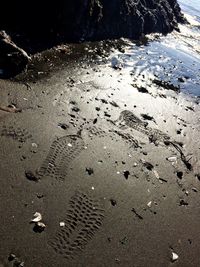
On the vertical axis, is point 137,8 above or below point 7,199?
above

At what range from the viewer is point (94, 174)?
25.6ft

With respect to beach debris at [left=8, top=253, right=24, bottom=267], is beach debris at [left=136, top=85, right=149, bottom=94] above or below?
above

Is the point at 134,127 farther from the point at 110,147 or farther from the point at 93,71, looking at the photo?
the point at 93,71

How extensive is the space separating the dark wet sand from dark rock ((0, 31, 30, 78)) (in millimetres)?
364

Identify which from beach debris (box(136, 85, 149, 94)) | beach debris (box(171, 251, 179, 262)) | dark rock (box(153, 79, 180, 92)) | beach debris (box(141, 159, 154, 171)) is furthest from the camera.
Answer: dark rock (box(153, 79, 180, 92))

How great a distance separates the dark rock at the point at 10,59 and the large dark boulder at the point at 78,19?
1.84 meters

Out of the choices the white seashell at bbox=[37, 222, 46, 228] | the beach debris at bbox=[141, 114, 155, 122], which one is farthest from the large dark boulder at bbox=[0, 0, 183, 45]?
the white seashell at bbox=[37, 222, 46, 228]

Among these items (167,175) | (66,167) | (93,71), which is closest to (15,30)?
(93,71)

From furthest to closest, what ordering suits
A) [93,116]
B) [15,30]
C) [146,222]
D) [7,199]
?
[15,30]
[93,116]
[146,222]
[7,199]

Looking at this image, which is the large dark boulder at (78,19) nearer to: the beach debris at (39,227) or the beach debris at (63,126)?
the beach debris at (63,126)

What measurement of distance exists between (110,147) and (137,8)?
11.9 meters

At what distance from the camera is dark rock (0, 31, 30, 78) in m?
10.2

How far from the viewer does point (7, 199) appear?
6484mm

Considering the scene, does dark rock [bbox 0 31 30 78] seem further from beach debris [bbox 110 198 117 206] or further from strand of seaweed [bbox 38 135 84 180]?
beach debris [bbox 110 198 117 206]
